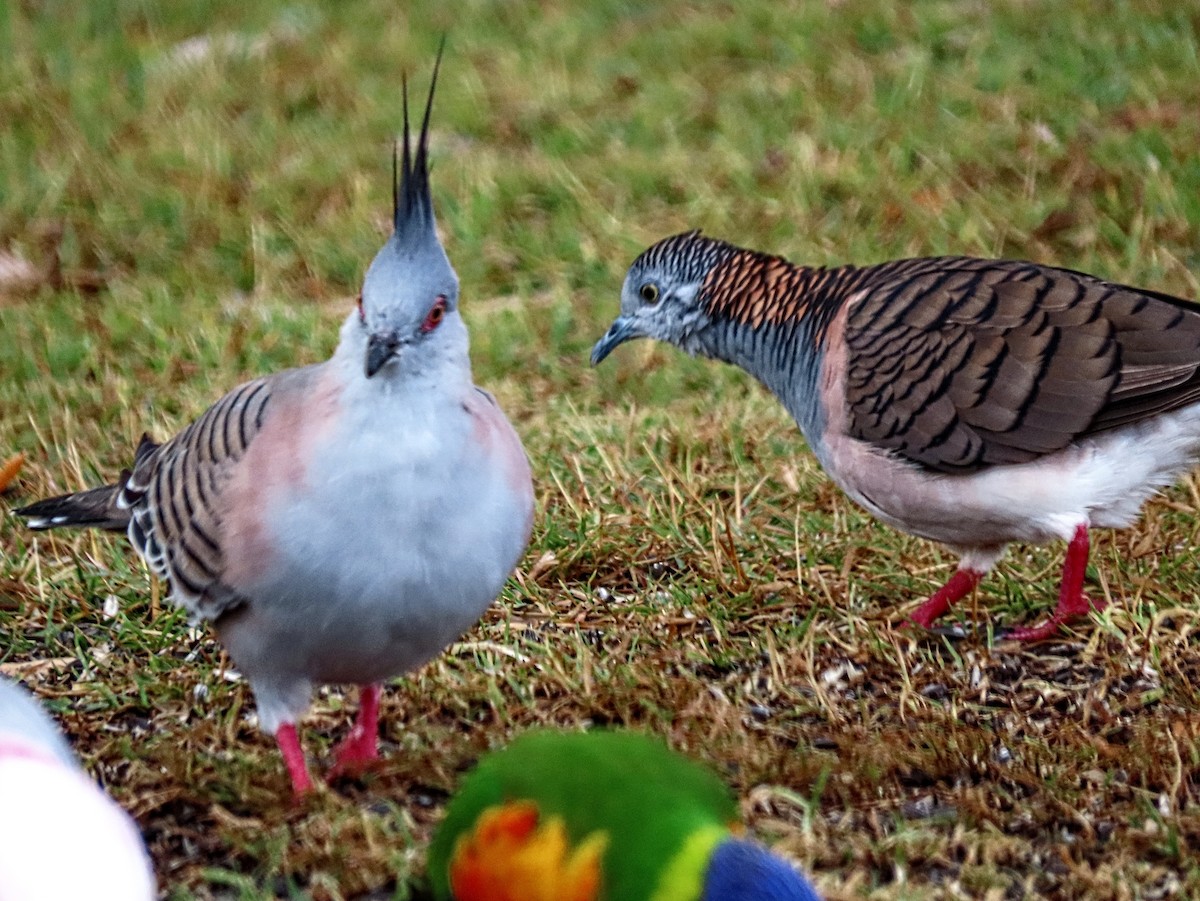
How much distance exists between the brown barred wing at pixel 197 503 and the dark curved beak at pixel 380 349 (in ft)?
1.20

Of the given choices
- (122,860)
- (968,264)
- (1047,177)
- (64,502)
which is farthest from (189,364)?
(122,860)

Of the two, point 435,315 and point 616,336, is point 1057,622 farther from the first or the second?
point 435,315

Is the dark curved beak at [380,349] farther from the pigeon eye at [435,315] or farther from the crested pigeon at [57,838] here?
the crested pigeon at [57,838]

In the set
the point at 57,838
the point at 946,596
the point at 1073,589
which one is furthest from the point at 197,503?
the point at 1073,589

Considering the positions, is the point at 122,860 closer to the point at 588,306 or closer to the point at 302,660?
the point at 302,660

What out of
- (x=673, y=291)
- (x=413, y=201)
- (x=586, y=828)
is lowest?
(x=673, y=291)

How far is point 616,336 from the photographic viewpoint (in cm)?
472

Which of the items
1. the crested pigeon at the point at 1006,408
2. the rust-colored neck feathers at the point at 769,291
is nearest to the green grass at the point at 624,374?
the crested pigeon at the point at 1006,408

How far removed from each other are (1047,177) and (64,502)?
388cm

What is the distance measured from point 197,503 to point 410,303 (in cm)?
61

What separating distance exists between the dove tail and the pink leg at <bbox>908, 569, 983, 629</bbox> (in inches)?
67.9

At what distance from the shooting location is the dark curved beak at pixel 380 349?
9.23 ft

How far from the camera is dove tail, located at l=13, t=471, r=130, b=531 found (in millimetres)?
3600

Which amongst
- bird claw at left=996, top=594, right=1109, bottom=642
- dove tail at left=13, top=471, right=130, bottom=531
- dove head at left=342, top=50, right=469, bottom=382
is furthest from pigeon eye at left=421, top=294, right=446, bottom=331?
Result: bird claw at left=996, top=594, right=1109, bottom=642
